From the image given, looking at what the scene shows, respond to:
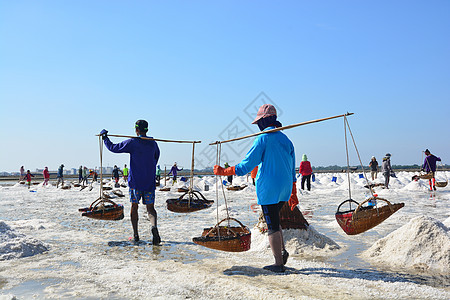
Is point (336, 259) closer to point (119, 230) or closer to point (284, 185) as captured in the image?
point (284, 185)

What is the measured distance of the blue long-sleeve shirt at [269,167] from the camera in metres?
3.64

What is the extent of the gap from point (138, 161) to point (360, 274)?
11.1 feet

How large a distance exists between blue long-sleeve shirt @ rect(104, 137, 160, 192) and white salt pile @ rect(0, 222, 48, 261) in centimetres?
148

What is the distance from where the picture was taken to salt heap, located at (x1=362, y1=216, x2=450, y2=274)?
3852mm

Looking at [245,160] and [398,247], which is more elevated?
[245,160]

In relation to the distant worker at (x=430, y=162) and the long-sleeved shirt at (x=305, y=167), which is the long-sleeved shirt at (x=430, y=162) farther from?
the long-sleeved shirt at (x=305, y=167)

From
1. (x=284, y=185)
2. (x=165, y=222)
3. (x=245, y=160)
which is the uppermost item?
(x=245, y=160)

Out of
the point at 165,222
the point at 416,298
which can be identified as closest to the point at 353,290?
the point at 416,298

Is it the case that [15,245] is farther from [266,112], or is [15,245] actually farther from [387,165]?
[387,165]

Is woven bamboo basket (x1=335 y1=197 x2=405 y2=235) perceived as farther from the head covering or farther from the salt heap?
the head covering

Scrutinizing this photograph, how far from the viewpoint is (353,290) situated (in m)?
3.09

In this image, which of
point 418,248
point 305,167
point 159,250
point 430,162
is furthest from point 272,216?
point 430,162

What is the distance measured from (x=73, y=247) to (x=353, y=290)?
3941mm

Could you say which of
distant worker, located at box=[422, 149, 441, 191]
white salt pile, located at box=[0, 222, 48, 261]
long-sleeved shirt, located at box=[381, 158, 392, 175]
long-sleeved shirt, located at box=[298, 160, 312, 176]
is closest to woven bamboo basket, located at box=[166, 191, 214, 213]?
white salt pile, located at box=[0, 222, 48, 261]
